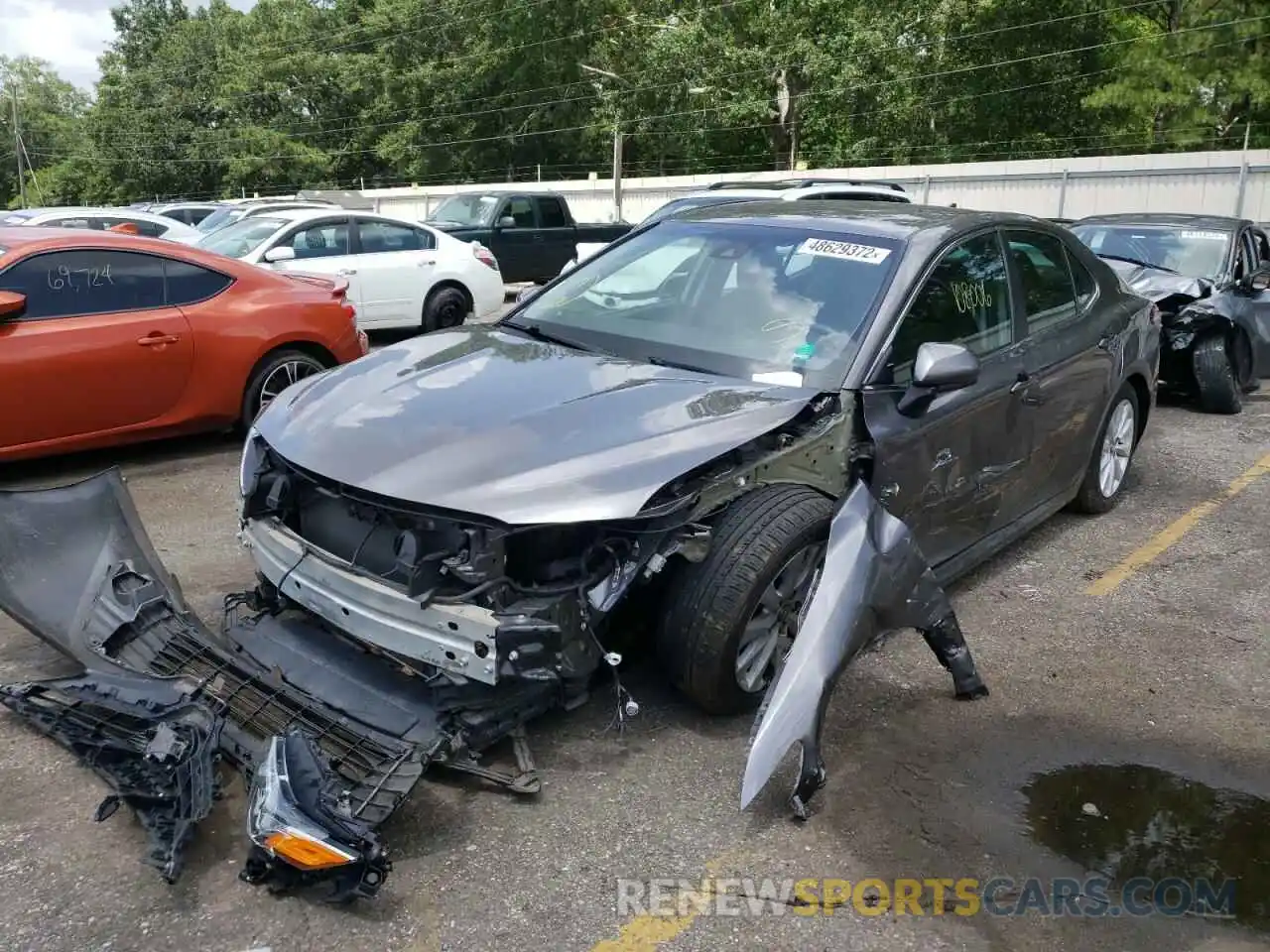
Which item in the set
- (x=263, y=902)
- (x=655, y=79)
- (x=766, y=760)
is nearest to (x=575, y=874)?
(x=766, y=760)

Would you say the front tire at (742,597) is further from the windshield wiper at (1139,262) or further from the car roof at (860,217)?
the windshield wiper at (1139,262)

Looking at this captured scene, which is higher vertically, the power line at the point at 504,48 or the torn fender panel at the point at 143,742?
the power line at the point at 504,48

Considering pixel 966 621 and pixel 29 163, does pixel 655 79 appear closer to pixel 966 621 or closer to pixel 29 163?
pixel 966 621

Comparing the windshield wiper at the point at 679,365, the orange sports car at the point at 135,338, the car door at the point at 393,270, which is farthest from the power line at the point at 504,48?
the windshield wiper at the point at 679,365

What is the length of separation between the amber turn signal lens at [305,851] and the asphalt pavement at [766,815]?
22cm

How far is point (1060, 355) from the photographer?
4.89 meters

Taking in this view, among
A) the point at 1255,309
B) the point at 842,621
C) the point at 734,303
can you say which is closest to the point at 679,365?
the point at 734,303

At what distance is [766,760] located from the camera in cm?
286

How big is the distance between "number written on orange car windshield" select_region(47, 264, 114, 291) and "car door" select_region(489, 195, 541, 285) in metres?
9.93

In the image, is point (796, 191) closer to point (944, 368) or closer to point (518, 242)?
point (518, 242)

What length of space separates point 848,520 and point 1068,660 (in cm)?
158

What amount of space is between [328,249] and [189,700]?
8.67 metres

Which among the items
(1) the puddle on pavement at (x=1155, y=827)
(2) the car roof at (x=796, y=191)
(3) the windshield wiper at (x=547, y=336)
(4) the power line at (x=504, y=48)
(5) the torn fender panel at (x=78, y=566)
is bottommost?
(1) the puddle on pavement at (x=1155, y=827)

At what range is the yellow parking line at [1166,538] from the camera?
5.10 metres
